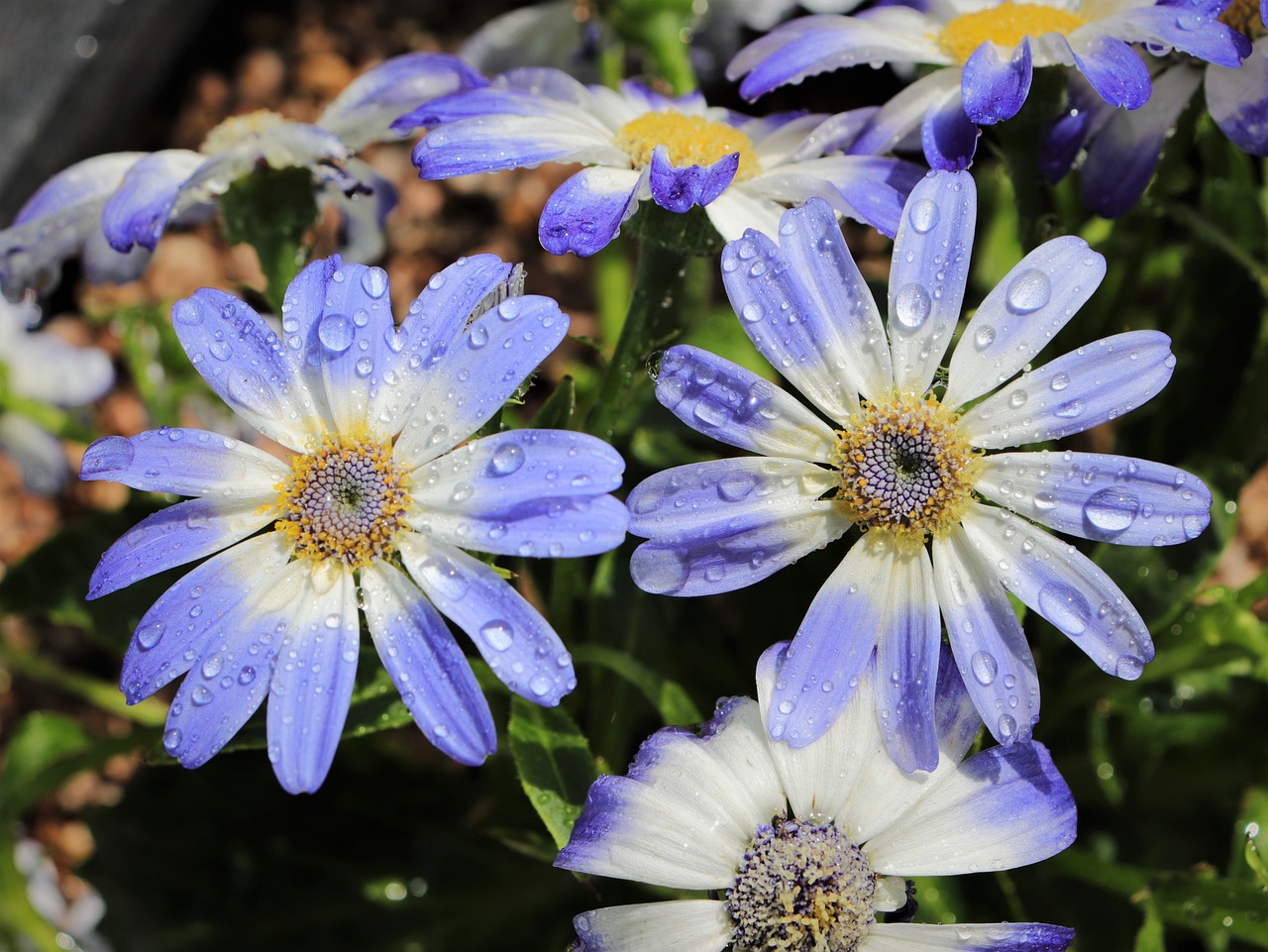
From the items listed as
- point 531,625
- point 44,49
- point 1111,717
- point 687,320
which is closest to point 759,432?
point 531,625

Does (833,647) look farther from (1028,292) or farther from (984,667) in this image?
(1028,292)

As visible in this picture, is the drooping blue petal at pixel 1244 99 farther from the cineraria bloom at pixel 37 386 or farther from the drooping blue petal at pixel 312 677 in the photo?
the cineraria bloom at pixel 37 386

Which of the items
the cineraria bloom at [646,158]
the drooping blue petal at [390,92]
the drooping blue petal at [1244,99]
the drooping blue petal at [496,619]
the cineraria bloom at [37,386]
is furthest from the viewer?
the cineraria bloom at [37,386]

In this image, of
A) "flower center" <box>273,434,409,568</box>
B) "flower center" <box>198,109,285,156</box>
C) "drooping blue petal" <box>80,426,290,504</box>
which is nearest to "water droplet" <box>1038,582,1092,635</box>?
"flower center" <box>273,434,409,568</box>

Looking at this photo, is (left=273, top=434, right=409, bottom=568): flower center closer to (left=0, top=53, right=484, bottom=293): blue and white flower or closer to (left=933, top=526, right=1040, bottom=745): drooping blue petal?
(left=0, top=53, right=484, bottom=293): blue and white flower

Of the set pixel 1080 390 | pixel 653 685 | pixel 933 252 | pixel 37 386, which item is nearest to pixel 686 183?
pixel 933 252

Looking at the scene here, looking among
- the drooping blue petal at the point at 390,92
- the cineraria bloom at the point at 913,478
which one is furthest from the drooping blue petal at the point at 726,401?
the drooping blue petal at the point at 390,92
